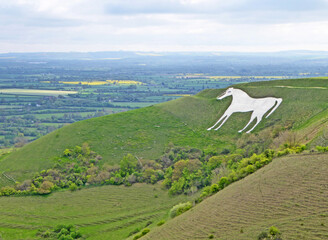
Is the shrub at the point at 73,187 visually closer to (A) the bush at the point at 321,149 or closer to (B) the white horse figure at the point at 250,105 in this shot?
(B) the white horse figure at the point at 250,105

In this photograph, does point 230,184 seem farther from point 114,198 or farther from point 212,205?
point 114,198

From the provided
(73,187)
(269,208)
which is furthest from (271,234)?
(73,187)

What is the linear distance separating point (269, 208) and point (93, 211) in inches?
1099

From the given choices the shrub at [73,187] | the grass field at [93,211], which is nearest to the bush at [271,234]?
the grass field at [93,211]

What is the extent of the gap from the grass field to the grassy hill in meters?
10.6

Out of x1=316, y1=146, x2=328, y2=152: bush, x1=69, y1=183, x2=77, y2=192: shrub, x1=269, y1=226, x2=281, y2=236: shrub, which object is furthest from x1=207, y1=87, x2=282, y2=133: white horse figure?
x1=269, y1=226, x2=281, y2=236: shrub

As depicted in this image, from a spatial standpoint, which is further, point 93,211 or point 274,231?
point 93,211

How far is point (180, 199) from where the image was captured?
51.8 meters

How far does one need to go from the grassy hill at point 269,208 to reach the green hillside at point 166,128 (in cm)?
2190

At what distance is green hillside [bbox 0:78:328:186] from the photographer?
207 feet

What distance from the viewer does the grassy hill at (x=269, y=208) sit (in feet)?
90.2

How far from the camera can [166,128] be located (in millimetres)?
74000

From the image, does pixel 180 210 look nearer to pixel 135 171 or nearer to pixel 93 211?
pixel 93 211

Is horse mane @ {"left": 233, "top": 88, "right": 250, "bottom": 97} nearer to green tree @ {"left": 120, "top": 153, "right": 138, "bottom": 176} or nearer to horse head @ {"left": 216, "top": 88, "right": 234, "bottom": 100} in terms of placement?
horse head @ {"left": 216, "top": 88, "right": 234, "bottom": 100}
